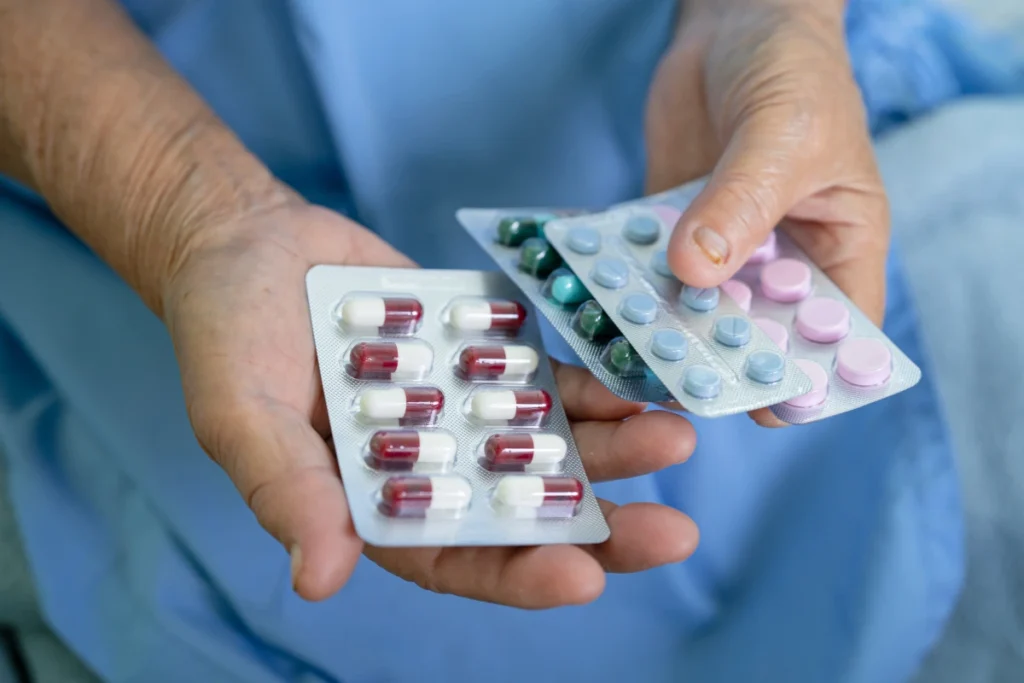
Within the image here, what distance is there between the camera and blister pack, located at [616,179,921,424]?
2.43ft

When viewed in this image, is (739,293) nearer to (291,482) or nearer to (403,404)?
(403,404)

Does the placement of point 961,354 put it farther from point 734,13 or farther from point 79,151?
point 79,151

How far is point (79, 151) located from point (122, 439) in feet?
0.84

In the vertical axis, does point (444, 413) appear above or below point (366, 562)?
above

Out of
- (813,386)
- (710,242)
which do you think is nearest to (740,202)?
(710,242)

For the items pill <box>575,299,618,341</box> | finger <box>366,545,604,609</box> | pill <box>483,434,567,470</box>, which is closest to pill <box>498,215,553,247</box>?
pill <box>575,299,618,341</box>

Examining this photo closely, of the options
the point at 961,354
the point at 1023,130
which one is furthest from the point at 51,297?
the point at 1023,130

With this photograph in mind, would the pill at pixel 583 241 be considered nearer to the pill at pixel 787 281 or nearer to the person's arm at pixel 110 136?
the pill at pixel 787 281

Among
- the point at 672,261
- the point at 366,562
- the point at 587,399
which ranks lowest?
the point at 366,562

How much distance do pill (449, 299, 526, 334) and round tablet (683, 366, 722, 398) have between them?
0.16m

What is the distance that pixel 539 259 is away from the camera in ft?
2.74

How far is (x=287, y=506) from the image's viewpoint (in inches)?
23.1

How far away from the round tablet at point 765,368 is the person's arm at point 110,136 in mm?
411

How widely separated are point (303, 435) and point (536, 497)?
0.50ft
